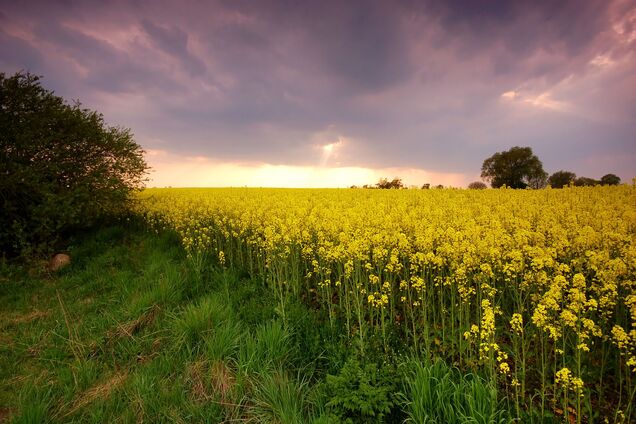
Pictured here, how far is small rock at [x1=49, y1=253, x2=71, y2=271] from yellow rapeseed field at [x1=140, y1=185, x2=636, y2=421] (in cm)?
364

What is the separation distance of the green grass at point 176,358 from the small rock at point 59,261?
2062mm

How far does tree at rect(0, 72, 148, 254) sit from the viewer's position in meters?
11.5

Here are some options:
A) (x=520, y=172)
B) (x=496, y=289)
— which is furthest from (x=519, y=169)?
(x=496, y=289)

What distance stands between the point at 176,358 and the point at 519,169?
245ft

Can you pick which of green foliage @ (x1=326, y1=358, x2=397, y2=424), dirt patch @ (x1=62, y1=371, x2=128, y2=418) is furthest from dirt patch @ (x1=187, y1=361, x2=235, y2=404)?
green foliage @ (x1=326, y1=358, x2=397, y2=424)

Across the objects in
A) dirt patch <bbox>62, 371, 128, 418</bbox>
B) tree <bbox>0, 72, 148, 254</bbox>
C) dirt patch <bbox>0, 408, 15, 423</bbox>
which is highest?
tree <bbox>0, 72, 148, 254</bbox>

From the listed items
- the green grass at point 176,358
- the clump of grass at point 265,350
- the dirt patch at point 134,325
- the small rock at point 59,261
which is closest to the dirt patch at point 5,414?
the green grass at point 176,358

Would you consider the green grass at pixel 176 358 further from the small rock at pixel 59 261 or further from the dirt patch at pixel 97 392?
the small rock at pixel 59 261

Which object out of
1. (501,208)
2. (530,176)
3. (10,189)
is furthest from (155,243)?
(530,176)

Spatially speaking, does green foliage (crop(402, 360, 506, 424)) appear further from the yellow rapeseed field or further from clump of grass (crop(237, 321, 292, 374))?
clump of grass (crop(237, 321, 292, 374))

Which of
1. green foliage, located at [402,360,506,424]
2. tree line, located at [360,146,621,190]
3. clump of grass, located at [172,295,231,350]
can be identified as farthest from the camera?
tree line, located at [360,146,621,190]

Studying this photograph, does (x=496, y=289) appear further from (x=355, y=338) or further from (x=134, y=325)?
(x=134, y=325)

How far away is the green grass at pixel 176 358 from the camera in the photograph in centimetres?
437

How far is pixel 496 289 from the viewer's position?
17.7 feet
